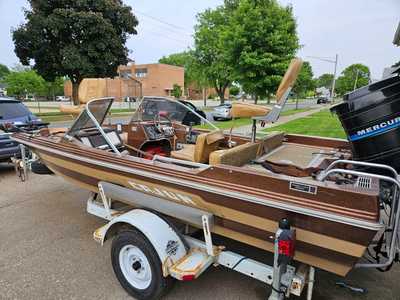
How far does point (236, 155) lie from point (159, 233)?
3.03 ft

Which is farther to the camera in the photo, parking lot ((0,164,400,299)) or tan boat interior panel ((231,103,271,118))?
tan boat interior panel ((231,103,271,118))

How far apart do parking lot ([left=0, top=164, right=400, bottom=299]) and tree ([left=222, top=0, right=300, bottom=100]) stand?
985 cm

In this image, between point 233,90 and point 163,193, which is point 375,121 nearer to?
point 163,193

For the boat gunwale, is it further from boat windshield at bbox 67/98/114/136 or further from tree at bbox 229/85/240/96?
tree at bbox 229/85/240/96

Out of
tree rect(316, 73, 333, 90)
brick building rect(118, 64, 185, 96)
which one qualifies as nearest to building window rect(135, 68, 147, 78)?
brick building rect(118, 64, 185, 96)

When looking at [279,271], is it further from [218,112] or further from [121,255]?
[218,112]

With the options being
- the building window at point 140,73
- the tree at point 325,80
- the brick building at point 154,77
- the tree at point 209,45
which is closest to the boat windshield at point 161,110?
the tree at point 209,45

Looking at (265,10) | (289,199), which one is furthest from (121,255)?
(265,10)

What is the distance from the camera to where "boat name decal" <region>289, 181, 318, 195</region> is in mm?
1629

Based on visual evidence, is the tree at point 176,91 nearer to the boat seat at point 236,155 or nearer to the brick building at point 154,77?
the brick building at point 154,77

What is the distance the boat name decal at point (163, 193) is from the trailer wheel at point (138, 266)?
36 centimetres

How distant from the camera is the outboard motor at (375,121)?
6.40 ft

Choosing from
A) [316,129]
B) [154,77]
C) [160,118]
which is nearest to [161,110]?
[160,118]

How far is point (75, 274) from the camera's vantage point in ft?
8.36
